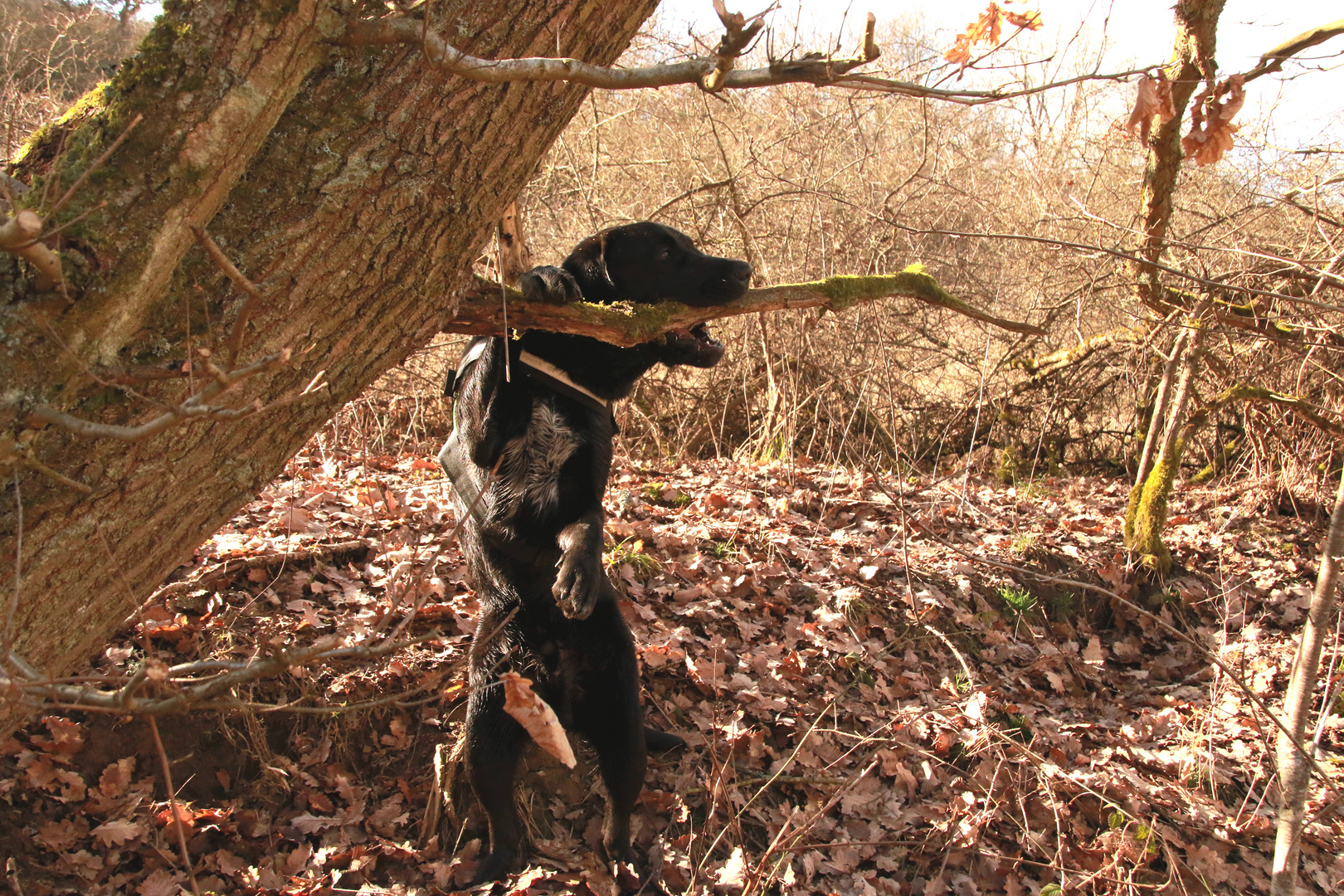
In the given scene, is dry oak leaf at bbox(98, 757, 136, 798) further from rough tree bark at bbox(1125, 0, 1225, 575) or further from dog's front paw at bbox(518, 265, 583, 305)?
rough tree bark at bbox(1125, 0, 1225, 575)

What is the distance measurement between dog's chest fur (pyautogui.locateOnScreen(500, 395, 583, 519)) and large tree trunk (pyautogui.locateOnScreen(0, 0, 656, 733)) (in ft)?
3.69

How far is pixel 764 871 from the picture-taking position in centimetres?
328

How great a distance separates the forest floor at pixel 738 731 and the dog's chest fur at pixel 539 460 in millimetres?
470

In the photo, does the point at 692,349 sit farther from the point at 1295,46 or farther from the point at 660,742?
the point at 1295,46

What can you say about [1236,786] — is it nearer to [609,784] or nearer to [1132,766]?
[1132,766]

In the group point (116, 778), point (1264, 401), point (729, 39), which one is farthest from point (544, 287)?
point (1264, 401)

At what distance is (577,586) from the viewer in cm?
312

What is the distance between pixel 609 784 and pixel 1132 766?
9.25ft

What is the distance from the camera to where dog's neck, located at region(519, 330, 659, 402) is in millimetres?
3453

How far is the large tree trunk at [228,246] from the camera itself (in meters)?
1.70

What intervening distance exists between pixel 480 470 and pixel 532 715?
1.14m

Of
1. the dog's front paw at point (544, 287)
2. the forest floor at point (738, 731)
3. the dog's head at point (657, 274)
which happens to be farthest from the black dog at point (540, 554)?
the dog's front paw at point (544, 287)

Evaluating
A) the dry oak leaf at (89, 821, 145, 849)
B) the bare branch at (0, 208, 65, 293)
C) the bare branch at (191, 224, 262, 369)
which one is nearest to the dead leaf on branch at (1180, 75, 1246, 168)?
the bare branch at (191, 224, 262, 369)

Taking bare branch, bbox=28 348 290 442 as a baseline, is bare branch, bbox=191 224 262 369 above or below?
above
